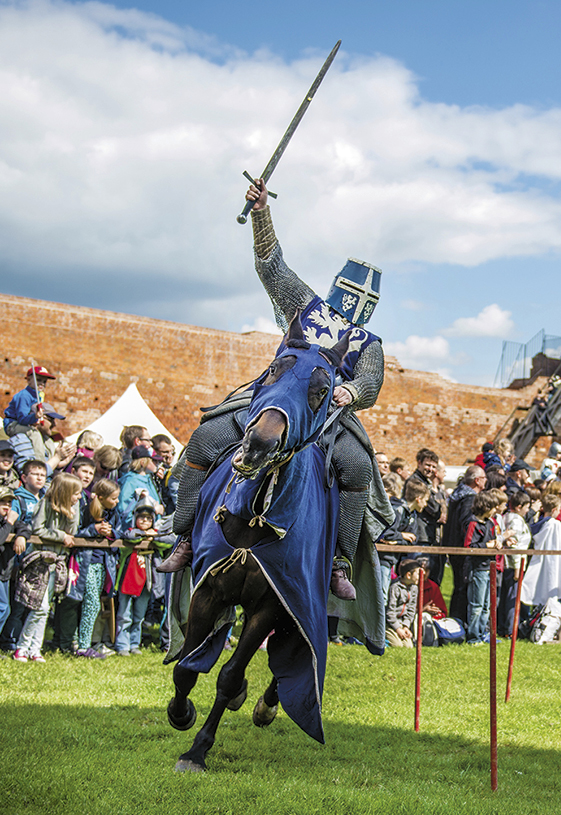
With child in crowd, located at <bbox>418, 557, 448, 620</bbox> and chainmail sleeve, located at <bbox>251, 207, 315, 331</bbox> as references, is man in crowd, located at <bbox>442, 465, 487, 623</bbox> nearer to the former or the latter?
child in crowd, located at <bbox>418, 557, 448, 620</bbox>

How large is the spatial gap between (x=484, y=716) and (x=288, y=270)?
409 cm

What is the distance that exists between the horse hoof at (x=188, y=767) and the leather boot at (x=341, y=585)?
120 cm

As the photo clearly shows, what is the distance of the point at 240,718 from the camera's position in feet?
18.4

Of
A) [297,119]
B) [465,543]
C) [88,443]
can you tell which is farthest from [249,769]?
[88,443]

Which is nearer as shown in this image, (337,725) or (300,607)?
(300,607)

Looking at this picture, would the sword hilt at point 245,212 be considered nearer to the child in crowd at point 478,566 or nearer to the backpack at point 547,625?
the child in crowd at point 478,566

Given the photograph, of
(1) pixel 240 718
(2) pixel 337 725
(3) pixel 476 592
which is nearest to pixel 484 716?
(2) pixel 337 725

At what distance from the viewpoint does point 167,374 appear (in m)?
21.6

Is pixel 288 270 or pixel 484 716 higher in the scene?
pixel 288 270

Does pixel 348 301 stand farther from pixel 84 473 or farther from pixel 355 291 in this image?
pixel 84 473

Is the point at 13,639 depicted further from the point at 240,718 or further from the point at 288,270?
the point at 288,270

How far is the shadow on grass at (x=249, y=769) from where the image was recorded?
3.75m

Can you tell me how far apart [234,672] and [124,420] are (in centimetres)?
1034

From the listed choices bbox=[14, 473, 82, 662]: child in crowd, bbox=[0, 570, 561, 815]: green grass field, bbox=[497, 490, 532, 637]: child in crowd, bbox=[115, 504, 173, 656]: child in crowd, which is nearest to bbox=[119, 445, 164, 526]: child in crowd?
bbox=[115, 504, 173, 656]: child in crowd
